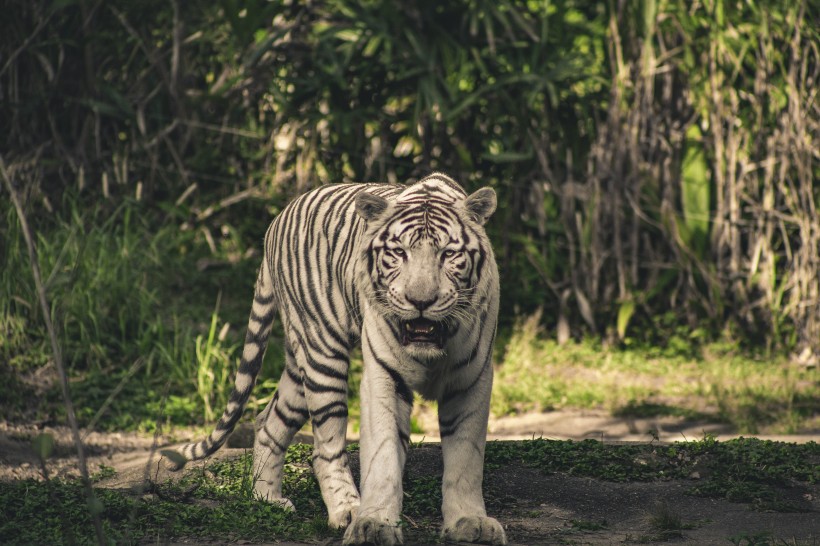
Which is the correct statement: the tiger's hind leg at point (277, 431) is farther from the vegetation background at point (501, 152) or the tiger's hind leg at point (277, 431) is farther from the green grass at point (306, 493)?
the vegetation background at point (501, 152)

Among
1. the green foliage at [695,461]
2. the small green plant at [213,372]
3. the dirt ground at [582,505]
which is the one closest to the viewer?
the dirt ground at [582,505]

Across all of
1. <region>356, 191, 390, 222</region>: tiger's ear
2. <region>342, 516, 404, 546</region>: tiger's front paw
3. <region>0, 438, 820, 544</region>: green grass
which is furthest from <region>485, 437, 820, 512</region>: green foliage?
<region>356, 191, 390, 222</region>: tiger's ear

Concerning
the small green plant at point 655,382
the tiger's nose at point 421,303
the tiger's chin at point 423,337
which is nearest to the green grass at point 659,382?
the small green plant at point 655,382

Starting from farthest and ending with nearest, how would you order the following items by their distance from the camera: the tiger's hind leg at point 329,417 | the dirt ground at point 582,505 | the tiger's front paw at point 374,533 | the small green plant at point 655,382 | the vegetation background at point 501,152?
the vegetation background at point 501,152, the small green plant at point 655,382, the tiger's hind leg at point 329,417, the dirt ground at point 582,505, the tiger's front paw at point 374,533

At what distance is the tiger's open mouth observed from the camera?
11.6ft

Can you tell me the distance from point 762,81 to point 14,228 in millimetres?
5427

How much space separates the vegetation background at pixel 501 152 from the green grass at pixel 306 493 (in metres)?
2.26

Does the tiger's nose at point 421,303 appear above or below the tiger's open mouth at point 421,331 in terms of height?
above

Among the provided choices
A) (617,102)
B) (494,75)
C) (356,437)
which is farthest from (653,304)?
(356,437)

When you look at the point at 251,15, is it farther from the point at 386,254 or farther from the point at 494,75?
the point at 386,254

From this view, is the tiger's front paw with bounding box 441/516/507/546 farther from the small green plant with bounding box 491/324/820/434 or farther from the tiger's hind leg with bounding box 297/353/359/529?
the small green plant with bounding box 491/324/820/434

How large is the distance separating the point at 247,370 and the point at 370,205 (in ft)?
4.07

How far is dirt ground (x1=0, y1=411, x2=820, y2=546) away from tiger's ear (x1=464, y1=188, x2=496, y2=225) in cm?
113

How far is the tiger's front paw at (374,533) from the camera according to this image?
11.4 ft
